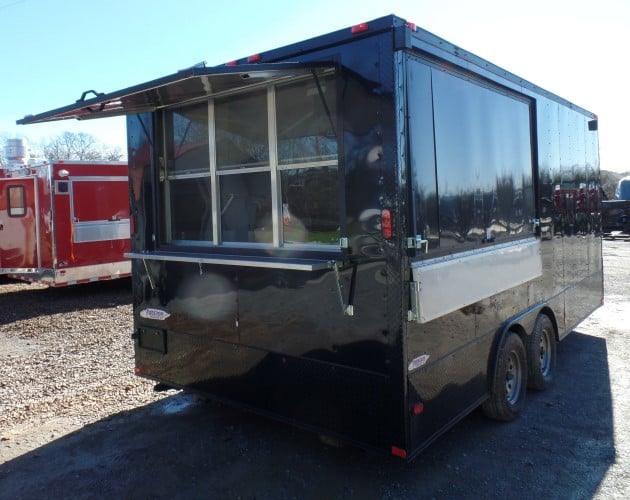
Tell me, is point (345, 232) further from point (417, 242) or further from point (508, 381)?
point (508, 381)

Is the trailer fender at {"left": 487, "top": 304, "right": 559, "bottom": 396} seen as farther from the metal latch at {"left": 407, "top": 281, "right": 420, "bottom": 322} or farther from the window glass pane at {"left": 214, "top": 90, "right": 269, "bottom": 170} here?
the window glass pane at {"left": 214, "top": 90, "right": 269, "bottom": 170}

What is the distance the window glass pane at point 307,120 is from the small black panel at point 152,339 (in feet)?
5.77

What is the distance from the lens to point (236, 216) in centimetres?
407

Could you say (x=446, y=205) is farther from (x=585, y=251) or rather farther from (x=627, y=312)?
(x=627, y=312)

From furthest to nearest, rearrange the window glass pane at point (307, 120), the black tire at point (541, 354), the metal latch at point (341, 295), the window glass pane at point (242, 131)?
the black tire at point (541, 354)
the window glass pane at point (242, 131)
the window glass pane at point (307, 120)
the metal latch at point (341, 295)

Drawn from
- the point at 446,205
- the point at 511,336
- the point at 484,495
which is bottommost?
the point at 484,495

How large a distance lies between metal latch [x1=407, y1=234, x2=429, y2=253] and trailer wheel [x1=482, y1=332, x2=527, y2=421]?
1394 millimetres

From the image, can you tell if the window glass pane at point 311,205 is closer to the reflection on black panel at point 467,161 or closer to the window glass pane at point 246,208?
the window glass pane at point 246,208

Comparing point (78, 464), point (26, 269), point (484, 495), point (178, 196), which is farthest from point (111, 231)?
point (484, 495)

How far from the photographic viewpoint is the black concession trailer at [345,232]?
310 centimetres

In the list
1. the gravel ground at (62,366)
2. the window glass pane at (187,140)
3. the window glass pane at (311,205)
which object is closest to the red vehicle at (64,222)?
the gravel ground at (62,366)

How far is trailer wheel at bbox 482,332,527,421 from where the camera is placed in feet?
13.6

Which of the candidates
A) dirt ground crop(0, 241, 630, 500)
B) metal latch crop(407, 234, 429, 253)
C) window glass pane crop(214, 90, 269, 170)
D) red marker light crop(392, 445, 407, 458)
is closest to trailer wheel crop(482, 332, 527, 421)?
dirt ground crop(0, 241, 630, 500)

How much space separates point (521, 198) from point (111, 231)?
7.73 m
